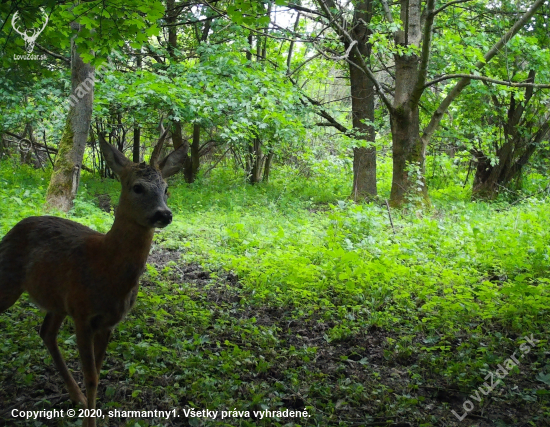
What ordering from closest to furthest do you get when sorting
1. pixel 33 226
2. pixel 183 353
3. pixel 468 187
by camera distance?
pixel 33 226, pixel 183 353, pixel 468 187

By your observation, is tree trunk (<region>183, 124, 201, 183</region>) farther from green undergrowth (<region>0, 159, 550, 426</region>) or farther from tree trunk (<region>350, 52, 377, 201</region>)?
green undergrowth (<region>0, 159, 550, 426</region>)

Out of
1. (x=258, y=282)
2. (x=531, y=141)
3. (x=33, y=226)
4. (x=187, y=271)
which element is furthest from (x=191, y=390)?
(x=531, y=141)

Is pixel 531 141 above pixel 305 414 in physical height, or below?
above

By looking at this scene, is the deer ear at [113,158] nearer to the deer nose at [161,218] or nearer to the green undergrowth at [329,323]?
the deer nose at [161,218]

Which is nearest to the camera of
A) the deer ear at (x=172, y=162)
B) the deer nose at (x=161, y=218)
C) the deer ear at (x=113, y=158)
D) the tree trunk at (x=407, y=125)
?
the deer nose at (x=161, y=218)

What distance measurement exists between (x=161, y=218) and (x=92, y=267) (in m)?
0.58

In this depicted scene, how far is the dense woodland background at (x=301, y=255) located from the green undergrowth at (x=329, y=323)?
0.8 inches

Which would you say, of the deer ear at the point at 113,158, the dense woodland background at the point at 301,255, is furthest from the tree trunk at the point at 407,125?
the deer ear at the point at 113,158

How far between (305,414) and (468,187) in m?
14.3

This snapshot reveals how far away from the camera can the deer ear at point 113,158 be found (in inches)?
133

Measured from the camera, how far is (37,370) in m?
3.76

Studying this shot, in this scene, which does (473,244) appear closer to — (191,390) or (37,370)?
(191,390)

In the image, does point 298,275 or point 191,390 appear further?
point 298,275

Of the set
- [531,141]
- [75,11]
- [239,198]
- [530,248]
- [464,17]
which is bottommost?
[239,198]
